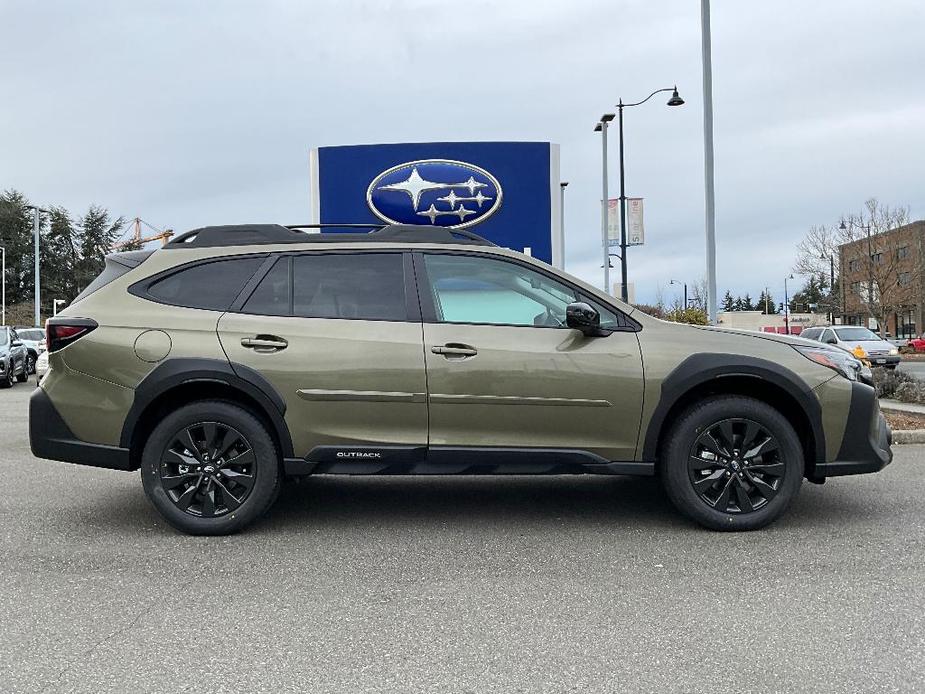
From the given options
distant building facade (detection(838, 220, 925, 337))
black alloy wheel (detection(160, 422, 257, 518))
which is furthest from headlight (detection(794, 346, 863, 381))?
distant building facade (detection(838, 220, 925, 337))

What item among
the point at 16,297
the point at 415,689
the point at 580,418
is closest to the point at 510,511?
the point at 580,418

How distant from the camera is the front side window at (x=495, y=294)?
4910 mm

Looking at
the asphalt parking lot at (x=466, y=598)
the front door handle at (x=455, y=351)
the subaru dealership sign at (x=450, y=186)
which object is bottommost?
the asphalt parking lot at (x=466, y=598)

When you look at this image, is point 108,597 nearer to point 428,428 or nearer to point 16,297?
point 428,428

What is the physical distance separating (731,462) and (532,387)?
1.30m

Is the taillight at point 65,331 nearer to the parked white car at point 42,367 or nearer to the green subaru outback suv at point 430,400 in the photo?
the green subaru outback suv at point 430,400

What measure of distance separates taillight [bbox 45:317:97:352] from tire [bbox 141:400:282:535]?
2.46ft

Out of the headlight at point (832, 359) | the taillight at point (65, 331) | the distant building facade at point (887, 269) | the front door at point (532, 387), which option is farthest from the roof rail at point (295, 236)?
the distant building facade at point (887, 269)

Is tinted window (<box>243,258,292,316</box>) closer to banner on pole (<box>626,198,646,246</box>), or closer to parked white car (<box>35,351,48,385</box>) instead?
parked white car (<box>35,351,48,385</box>)

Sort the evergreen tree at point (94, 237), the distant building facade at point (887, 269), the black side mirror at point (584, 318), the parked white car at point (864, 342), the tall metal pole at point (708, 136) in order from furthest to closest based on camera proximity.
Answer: the evergreen tree at point (94, 237) < the distant building facade at point (887, 269) < the parked white car at point (864, 342) < the tall metal pole at point (708, 136) < the black side mirror at point (584, 318)

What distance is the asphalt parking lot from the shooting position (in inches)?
116

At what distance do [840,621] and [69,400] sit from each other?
14.3 ft

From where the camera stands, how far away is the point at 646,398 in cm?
477

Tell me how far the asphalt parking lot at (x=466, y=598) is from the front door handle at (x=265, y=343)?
1158mm
